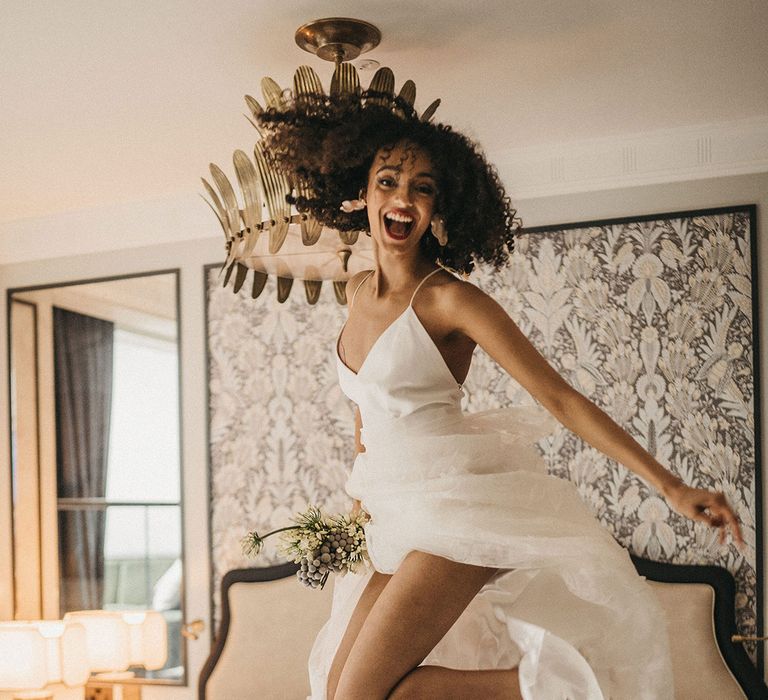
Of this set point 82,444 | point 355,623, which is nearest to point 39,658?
point 82,444

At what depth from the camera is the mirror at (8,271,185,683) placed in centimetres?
384

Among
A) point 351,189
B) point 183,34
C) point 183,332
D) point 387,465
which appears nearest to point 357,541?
point 387,465

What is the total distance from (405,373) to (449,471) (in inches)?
8.5

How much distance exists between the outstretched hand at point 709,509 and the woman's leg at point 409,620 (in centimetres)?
47

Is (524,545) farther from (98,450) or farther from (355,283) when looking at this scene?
(98,450)

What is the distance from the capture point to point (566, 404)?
5.15 ft

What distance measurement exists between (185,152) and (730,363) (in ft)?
6.96

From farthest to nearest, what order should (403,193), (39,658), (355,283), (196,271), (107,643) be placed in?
(196,271), (107,643), (39,658), (355,283), (403,193)

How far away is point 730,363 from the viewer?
3.02m

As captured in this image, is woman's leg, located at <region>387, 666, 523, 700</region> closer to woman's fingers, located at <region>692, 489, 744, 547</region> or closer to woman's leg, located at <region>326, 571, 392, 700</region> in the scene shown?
woman's leg, located at <region>326, 571, 392, 700</region>

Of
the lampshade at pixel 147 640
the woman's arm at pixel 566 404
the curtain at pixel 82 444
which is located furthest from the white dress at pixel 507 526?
the curtain at pixel 82 444

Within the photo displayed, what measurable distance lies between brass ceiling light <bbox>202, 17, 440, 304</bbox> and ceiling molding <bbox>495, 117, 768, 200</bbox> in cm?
116

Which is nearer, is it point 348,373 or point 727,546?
point 348,373

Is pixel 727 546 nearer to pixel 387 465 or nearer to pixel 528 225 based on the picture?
pixel 528 225
